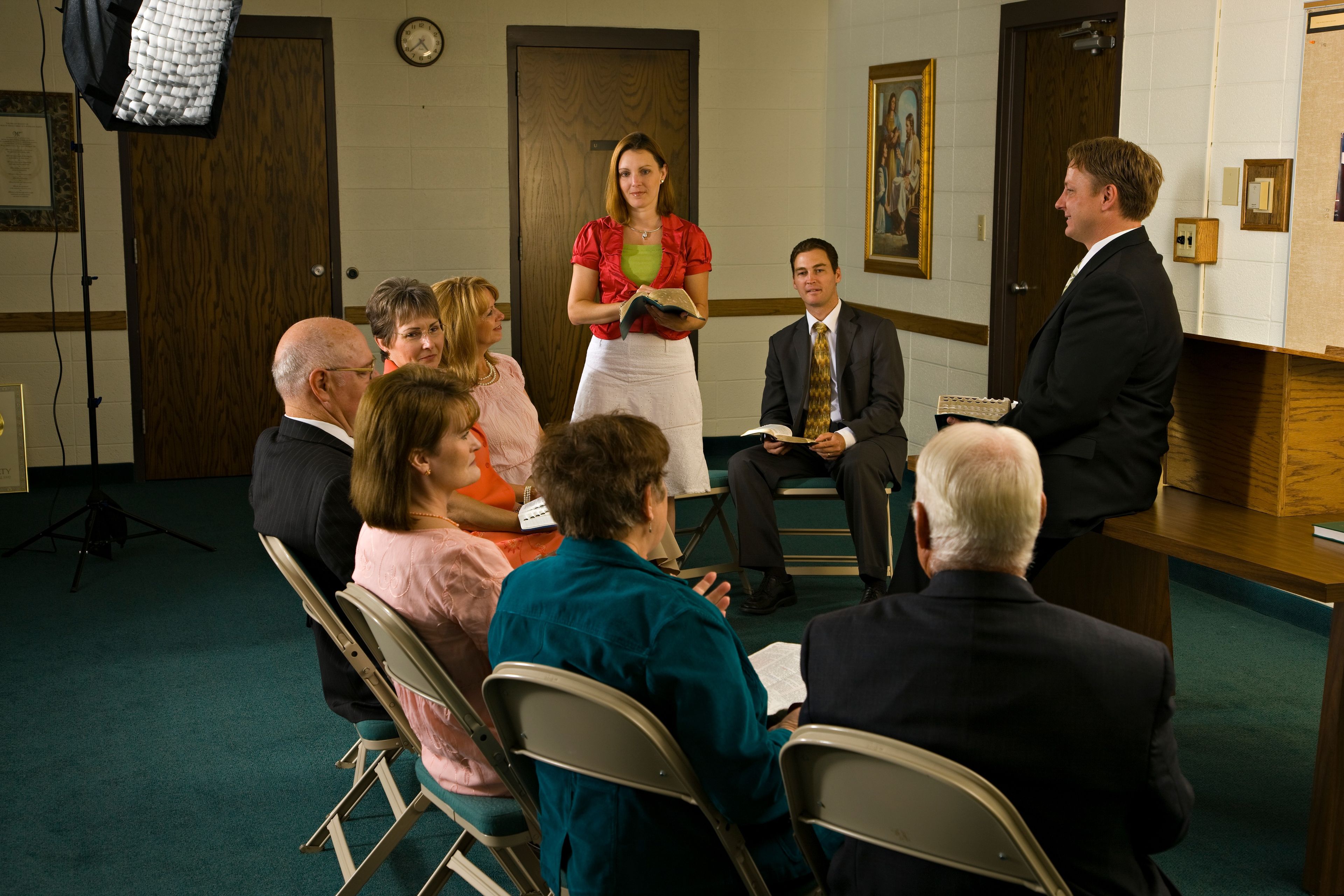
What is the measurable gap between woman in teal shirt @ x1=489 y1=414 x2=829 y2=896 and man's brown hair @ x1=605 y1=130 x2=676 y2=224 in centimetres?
281

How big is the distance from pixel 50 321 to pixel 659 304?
12.8ft

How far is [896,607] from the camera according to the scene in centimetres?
155

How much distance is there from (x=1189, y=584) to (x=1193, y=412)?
1.41 meters

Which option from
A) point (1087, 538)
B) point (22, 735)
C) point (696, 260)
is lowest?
Result: point (22, 735)

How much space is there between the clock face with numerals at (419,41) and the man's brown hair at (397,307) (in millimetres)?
3756

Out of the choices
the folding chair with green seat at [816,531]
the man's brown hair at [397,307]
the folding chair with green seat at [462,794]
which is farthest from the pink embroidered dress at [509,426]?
the folding chair with green seat at [816,531]

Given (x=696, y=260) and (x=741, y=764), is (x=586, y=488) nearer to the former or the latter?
(x=741, y=764)

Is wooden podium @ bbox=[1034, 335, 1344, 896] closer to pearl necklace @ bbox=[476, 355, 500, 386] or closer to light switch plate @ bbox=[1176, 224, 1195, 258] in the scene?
light switch plate @ bbox=[1176, 224, 1195, 258]

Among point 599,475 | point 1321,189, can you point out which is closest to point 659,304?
point 1321,189

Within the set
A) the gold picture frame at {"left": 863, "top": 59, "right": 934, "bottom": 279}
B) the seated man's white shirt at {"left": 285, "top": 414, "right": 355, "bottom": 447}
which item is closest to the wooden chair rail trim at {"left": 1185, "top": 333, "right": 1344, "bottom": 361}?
the seated man's white shirt at {"left": 285, "top": 414, "right": 355, "bottom": 447}

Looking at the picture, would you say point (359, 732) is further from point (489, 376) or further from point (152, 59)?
point (152, 59)

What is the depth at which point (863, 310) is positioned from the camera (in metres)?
6.95

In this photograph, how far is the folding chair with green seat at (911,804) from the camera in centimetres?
138

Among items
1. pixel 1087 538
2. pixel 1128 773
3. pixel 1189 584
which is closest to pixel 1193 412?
pixel 1087 538
